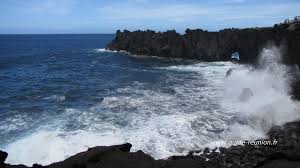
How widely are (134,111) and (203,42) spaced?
43.3 m

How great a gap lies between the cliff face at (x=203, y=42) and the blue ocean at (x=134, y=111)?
451cm

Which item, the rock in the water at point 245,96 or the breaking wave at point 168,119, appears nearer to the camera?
the breaking wave at point 168,119

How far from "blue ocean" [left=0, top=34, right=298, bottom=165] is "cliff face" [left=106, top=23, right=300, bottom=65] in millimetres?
4514

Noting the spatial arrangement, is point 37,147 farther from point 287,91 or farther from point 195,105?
point 287,91

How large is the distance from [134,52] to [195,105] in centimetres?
5252

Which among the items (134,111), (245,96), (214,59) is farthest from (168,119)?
(214,59)

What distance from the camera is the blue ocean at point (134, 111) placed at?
2258cm

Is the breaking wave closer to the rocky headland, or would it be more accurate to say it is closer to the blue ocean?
the blue ocean

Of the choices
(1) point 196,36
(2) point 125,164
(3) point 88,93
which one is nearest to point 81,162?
(2) point 125,164

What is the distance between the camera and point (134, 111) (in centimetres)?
2977

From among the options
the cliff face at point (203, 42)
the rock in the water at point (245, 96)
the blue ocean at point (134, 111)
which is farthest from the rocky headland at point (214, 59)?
the rock in the water at point (245, 96)

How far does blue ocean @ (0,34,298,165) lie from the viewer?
22.6 metres

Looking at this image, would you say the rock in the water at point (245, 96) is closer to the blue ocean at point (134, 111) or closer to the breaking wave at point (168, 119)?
the breaking wave at point (168, 119)

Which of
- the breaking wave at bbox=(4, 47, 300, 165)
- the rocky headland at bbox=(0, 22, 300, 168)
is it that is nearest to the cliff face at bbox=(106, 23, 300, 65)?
the rocky headland at bbox=(0, 22, 300, 168)
